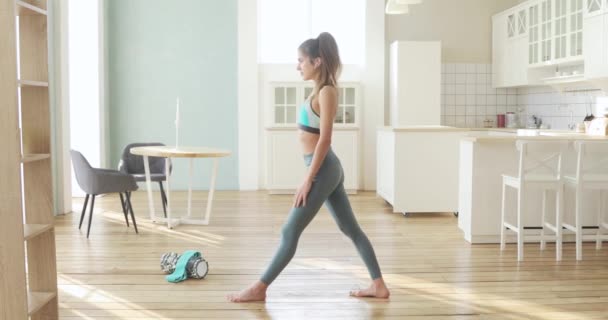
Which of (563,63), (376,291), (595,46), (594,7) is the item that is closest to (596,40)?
(595,46)

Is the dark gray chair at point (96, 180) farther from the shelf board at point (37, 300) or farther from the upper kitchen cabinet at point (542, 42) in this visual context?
the upper kitchen cabinet at point (542, 42)

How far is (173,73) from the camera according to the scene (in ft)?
29.2

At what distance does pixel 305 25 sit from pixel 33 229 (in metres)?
6.64

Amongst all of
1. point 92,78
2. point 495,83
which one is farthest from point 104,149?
point 495,83

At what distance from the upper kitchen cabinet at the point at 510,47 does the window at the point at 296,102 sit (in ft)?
6.23

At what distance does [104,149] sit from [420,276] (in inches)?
215

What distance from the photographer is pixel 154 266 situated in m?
4.57

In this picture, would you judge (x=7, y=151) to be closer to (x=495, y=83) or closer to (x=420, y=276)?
(x=420, y=276)

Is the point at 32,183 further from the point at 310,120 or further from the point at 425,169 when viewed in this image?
the point at 425,169

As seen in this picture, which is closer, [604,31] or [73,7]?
[604,31]

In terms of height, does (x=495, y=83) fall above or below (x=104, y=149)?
above

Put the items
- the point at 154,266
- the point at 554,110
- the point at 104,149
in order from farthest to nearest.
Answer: the point at 104,149
the point at 554,110
the point at 154,266

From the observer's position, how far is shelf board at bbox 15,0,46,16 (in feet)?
9.22

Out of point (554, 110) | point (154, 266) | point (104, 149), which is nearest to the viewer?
point (154, 266)
